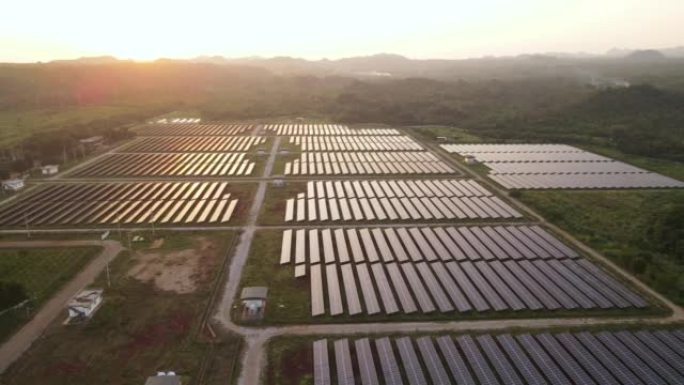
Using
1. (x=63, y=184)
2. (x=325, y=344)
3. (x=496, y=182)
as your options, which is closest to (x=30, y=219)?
(x=63, y=184)

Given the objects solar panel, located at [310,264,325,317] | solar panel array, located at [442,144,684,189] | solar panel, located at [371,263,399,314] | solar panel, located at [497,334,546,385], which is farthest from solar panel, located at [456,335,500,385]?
solar panel array, located at [442,144,684,189]

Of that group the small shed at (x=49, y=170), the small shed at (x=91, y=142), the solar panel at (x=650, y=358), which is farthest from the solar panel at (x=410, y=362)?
the small shed at (x=91, y=142)

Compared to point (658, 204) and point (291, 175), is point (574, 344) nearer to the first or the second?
point (658, 204)

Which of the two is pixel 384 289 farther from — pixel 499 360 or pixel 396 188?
pixel 396 188

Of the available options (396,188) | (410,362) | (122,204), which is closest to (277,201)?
(396,188)

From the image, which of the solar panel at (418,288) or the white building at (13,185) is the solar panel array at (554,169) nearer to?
the solar panel at (418,288)
